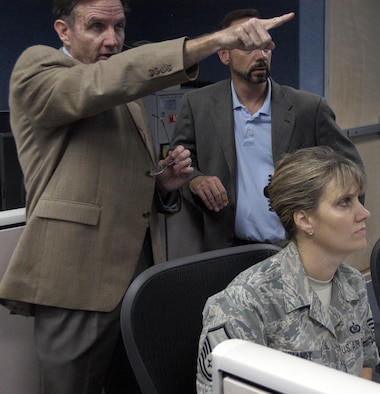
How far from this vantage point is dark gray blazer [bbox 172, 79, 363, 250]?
186 cm

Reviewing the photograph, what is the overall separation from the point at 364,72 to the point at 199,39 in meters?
2.32

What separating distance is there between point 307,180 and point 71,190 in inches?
19.0

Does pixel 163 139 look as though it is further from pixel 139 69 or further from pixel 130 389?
pixel 139 69

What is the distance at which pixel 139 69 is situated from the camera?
4.09ft

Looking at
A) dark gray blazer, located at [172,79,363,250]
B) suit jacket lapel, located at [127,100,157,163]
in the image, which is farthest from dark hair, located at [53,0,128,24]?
dark gray blazer, located at [172,79,363,250]

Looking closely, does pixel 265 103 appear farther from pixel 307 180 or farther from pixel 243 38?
pixel 243 38

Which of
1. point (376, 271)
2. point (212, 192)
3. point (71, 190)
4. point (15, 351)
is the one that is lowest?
point (15, 351)

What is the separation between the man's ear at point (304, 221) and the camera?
1.29m

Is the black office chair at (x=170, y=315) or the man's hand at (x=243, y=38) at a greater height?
the man's hand at (x=243, y=38)

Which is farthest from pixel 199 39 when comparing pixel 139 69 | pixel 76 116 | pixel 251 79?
pixel 251 79

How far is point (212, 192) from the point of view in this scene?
1770 mm

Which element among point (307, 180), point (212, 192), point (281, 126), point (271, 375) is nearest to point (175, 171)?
point (212, 192)

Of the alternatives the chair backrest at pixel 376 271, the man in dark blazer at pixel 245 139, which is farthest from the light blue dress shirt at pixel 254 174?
the chair backrest at pixel 376 271

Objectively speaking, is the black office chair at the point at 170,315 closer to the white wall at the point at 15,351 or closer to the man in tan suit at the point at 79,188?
the man in tan suit at the point at 79,188
